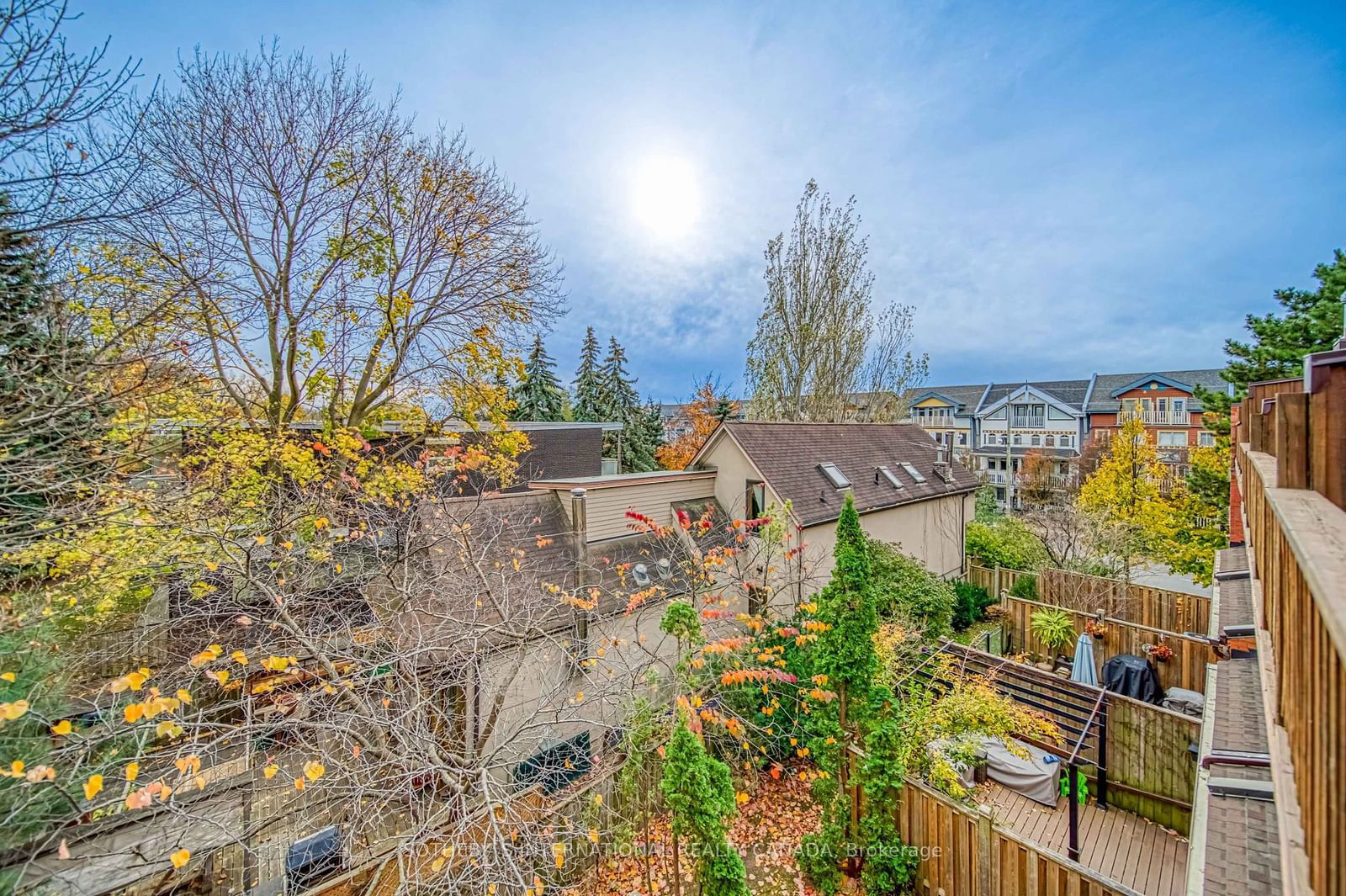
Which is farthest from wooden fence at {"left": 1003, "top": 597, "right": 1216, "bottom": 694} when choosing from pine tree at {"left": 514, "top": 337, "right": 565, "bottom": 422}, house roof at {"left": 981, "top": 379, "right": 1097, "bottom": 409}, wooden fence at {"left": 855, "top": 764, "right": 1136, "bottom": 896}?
house roof at {"left": 981, "top": 379, "right": 1097, "bottom": 409}

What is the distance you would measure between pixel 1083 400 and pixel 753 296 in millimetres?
29642

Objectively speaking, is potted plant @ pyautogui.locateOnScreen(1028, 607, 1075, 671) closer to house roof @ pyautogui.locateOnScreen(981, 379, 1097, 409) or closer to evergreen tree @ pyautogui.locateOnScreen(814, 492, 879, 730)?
evergreen tree @ pyautogui.locateOnScreen(814, 492, 879, 730)

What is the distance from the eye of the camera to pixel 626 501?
39.9 ft

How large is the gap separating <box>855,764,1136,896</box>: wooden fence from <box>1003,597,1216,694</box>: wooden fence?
5.26 metres

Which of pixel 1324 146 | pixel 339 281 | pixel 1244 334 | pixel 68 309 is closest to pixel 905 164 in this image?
pixel 1324 146

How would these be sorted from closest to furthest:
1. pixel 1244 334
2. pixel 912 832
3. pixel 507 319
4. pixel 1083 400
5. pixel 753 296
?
pixel 912 832, pixel 507 319, pixel 1244 334, pixel 753 296, pixel 1083 400

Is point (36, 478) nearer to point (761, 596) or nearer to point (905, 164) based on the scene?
point (761, 596)

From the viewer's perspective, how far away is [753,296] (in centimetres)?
2152

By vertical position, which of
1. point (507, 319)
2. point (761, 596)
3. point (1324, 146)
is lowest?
point (761, 596)

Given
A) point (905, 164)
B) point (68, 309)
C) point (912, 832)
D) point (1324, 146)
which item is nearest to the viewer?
point (68, 309)

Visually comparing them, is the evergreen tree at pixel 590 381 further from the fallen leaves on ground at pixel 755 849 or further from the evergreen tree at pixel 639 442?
the fallen leaves on ground at pixel 755 849

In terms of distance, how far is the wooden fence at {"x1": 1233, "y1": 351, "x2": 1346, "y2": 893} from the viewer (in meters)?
1.05

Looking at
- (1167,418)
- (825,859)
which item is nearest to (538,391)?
(825,859)

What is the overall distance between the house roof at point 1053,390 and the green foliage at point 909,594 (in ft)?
104
